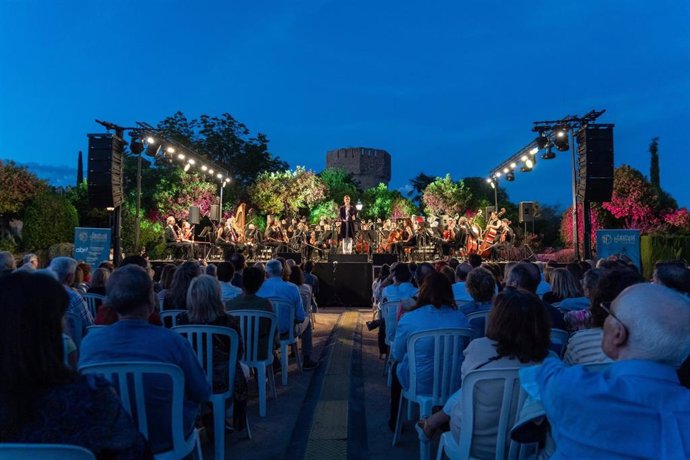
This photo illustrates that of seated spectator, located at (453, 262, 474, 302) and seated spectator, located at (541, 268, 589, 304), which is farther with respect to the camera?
seated spectator, located at (453, 262, 474, 302)

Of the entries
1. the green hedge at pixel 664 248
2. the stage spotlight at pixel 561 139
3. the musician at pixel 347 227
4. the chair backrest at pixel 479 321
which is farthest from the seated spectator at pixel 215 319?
the green hedge at pixel 664 248

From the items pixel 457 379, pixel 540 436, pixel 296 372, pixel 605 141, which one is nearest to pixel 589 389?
pixel 540 436

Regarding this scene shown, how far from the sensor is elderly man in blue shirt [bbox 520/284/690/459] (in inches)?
45.4

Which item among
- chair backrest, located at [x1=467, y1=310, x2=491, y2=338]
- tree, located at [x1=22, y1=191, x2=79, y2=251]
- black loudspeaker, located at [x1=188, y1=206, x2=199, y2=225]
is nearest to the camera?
chair backrest, located at [x1=467, y1=310, x2=491, y2=338]

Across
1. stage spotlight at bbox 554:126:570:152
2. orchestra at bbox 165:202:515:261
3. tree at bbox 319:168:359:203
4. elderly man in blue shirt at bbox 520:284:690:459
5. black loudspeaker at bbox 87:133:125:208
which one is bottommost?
elderly man in blue shirt at bbox 520:284:690:459

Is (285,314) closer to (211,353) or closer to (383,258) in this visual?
(211,353)

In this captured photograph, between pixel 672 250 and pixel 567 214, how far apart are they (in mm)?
4921

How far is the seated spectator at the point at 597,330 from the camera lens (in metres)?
2.14

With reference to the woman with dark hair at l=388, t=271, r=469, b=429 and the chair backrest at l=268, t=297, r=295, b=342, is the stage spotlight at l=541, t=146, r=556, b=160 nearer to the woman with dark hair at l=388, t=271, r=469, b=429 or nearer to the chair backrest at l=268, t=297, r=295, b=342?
the chair backrest at l=268, t=297, r=295, b=342

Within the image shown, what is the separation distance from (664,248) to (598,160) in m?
6.52

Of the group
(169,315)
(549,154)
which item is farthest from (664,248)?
(169,315)

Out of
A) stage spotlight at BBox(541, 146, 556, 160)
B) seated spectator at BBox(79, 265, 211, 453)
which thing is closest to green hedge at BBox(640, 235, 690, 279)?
stage spotlight at BBox(541, 146, 556, 160)

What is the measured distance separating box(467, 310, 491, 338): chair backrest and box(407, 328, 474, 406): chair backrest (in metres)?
0.29

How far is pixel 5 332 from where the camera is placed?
3.76ft
